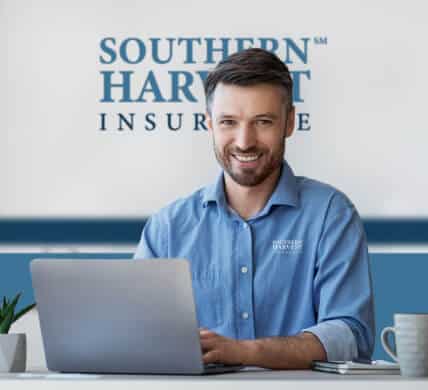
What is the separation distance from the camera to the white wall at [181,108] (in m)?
4.12

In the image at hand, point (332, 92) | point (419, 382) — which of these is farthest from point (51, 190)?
point (419, 382)

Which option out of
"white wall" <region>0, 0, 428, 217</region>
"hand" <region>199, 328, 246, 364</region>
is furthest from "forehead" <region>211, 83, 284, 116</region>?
"white wall" <region>0, 0, 428, 217</region>

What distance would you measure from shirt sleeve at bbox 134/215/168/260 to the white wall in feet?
3.65

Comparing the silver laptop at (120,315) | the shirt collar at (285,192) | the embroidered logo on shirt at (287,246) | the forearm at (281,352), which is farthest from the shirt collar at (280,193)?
the silver laptop at (120,315)

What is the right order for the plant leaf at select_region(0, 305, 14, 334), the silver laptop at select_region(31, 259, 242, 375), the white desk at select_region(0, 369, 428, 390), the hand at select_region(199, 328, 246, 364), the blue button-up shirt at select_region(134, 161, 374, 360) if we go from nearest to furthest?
1. the white desk at select_region(0, 369, 428, 390)
2. the silver laptop at select_region(31, 259, 242, 375)
3. the hand at select_region(199, 328, 246, 364)
4. the plant leaf at select_region(0, 305, 14, 334)
5. the blue button-up shirt at select_region(134, 161, 374, 360)

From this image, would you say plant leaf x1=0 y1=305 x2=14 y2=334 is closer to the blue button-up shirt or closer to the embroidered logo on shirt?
the blue button-up shirt

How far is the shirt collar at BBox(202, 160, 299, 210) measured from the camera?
115 inches

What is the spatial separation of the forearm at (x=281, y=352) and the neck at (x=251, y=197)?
62 cm


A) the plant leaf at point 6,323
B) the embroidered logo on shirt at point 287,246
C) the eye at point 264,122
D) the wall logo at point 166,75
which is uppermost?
the wall logo at point 166,75

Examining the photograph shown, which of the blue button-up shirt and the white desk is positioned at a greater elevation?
the blue button-up shirt

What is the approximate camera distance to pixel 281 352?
229cm

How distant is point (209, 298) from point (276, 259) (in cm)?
21

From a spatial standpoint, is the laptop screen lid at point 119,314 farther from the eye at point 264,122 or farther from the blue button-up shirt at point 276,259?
the eye at point 264,122

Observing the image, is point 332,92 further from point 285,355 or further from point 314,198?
point 285,355
